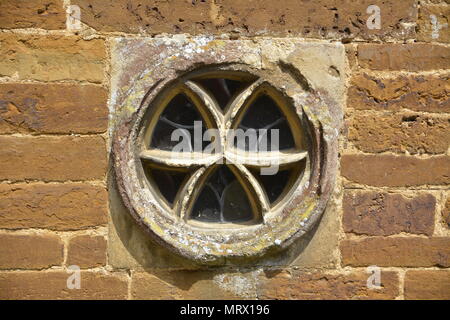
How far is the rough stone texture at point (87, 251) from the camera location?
257 centimetres

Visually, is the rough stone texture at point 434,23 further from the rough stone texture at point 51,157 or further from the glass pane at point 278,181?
the rough stone texture at point 51,157

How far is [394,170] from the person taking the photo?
8.75 ft

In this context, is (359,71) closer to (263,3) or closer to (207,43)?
(263,3)

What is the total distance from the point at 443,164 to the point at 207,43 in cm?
133

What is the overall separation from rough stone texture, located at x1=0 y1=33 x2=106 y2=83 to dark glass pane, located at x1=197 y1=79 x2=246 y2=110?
0.54m

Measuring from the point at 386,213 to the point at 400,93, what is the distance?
61 cm

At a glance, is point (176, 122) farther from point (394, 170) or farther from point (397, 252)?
point (397, 252)

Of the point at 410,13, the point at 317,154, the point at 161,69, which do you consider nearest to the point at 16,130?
the point at 161,69

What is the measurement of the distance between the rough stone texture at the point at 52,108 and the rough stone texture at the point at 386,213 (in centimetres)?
130

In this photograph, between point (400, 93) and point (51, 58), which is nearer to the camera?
point (51, 58)

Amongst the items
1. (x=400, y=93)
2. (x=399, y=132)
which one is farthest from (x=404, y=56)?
(x=399, y=132)

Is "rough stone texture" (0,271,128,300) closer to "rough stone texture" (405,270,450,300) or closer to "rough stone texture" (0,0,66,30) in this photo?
"rough stone texture" (0,0,66,30)

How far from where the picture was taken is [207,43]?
252cm

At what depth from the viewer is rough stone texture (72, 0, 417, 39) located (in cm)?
253
